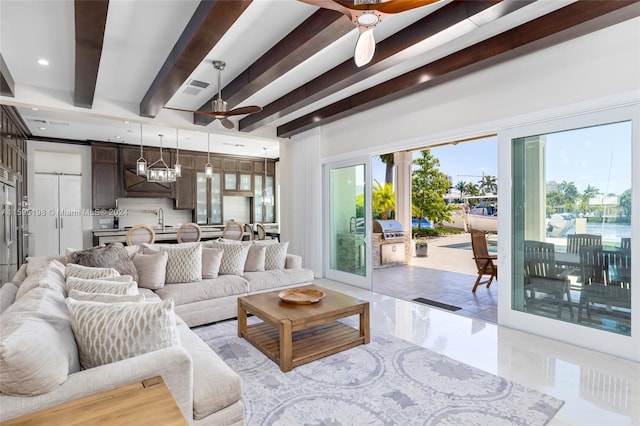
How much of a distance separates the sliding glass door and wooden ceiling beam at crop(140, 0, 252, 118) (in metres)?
2.96

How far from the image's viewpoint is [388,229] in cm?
746

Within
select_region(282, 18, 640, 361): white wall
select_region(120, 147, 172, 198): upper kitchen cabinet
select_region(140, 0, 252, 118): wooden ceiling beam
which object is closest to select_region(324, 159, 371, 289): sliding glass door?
select_region(282, 18, 640, 361): white wall

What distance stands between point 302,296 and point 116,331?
189 centimetres

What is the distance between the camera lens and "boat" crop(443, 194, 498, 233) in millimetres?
12031

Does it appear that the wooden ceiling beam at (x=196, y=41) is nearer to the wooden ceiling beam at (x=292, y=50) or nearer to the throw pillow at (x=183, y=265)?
the wooden ceiling beam at (x=292, y=50)

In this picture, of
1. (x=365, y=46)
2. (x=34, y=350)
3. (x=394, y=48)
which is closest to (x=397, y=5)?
(x=365, y=46)

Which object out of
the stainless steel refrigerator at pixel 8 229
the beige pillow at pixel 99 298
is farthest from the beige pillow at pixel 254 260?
the stainless steel refrigerator at pixel 8 229

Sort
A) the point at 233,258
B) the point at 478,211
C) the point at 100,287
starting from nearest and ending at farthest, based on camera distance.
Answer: the point at 100,287 < the point at 233,258 < the point at 478,211

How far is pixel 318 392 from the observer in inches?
93.0

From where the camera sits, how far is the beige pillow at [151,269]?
142 inches

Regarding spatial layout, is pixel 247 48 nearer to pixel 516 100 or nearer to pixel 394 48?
pixel 394 48

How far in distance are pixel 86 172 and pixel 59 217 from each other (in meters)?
1.12

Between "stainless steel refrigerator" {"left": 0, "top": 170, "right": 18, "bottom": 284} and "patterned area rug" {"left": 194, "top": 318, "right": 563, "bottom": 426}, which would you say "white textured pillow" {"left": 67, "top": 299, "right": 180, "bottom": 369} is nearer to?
"patterned area rug" {"left": 194, "top": 318, "right": 563, "bottom": 426}

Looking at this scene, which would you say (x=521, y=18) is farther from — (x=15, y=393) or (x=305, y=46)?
(x=15, y=393)
